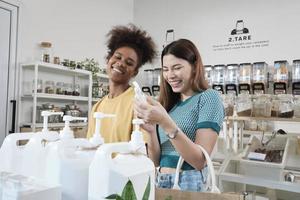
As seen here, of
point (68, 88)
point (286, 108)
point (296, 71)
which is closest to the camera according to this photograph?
point (286, 108)

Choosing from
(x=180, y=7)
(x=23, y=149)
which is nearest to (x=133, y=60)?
(x=23, y=149)

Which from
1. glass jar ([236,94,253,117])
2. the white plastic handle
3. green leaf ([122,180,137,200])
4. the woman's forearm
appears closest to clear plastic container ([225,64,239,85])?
glass jar ([236,94,253,117])

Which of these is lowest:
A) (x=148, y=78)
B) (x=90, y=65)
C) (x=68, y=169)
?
(x=68, y=169)

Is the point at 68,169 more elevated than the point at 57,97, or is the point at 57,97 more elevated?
the point at 57,97

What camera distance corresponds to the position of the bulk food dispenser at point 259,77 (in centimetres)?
316

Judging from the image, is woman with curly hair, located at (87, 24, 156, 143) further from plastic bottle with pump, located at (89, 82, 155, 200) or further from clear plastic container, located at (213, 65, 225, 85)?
clear plastic container, located at (213, 65, 225, 85)

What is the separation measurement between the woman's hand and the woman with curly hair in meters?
0.21

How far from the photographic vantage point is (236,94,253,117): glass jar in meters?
2.01

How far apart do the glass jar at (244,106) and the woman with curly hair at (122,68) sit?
1.05 m

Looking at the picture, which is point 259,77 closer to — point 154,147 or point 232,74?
point 232,74

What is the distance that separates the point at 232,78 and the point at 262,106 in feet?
4.99

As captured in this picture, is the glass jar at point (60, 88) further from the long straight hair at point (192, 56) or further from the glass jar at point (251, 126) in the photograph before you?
the long straight hair at point (192, 56)

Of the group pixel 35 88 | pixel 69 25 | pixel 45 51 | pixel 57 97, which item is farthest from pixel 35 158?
pixel 69 25

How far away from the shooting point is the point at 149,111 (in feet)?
2.63
